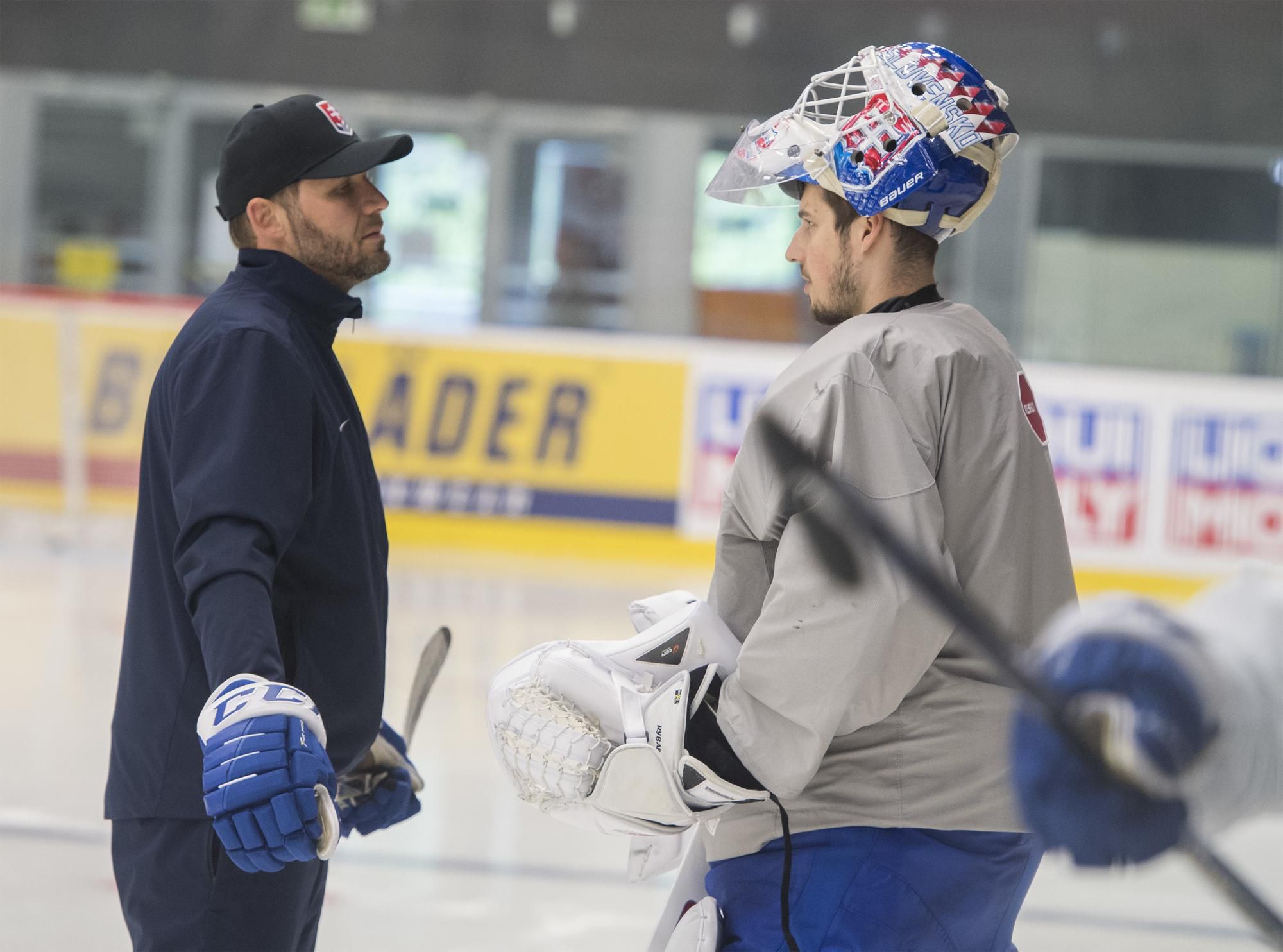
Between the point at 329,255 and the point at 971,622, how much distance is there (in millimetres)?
1441

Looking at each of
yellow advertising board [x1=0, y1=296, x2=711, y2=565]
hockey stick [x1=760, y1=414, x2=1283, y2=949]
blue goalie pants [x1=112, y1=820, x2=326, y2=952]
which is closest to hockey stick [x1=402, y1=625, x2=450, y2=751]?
blue goalie pants [x1=112, y1=820, x2=326, y2=952]

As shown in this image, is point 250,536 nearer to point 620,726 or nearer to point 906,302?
point 620,726

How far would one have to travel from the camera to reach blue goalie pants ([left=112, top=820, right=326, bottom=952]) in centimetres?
188

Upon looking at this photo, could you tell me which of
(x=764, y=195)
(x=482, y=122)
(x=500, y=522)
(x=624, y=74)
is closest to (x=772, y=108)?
(x=624, y=74)

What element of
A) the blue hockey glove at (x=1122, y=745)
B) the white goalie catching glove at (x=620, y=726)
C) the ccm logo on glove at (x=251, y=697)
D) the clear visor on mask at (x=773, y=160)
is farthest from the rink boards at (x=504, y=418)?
the blue hockey glove at (x=1122, y=745)

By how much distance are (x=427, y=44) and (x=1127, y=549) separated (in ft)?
23.7

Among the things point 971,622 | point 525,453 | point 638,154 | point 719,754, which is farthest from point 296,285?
point 638,154

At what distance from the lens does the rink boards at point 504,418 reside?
920cm

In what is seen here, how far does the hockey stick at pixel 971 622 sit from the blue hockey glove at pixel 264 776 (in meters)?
0.82

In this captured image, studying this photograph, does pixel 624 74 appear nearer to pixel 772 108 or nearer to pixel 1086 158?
pixel 772 108

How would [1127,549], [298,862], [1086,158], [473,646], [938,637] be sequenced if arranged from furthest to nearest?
[1086,158] → [1127,549] → [473,646] → [298,862] → [938,637]

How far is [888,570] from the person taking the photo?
151cm

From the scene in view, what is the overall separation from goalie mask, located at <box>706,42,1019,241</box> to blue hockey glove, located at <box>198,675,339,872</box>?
0.86 meters

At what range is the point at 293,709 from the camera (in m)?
1.65
